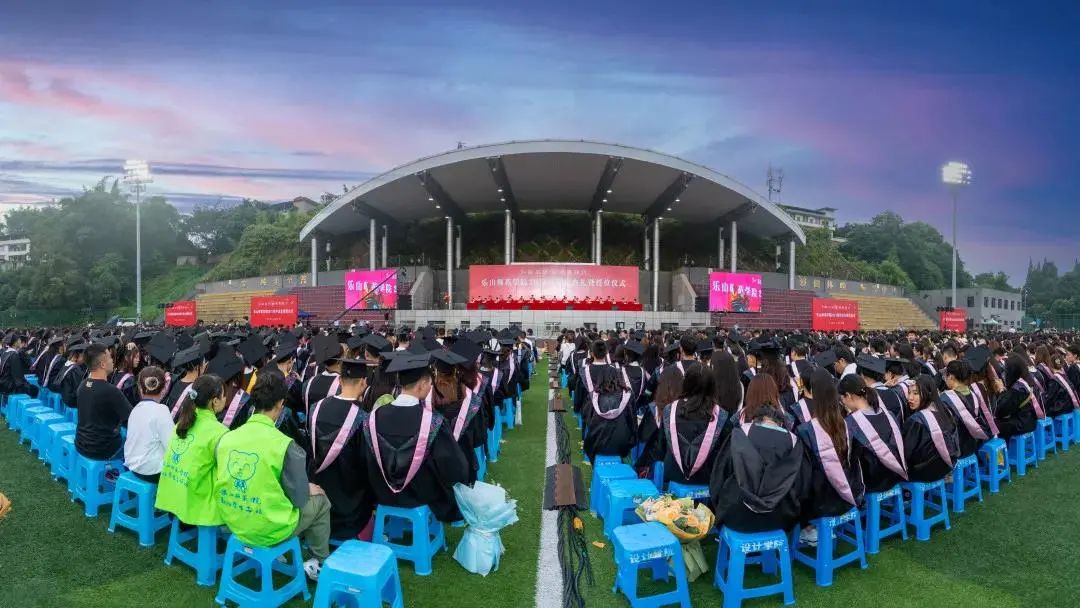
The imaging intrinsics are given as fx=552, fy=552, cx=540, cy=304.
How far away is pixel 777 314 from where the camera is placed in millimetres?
28875

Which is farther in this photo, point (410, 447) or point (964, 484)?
point (964, 484)

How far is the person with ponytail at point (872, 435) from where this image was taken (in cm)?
363

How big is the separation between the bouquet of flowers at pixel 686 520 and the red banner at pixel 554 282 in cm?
2335

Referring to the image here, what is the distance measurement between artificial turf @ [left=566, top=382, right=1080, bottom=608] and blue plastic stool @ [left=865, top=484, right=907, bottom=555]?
3.0 inches

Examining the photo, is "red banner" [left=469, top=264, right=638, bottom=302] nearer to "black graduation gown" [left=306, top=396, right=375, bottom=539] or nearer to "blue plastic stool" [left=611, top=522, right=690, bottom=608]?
"black graduation gown" [left=306, top=396, right=375, bottom=539]

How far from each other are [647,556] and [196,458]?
256 cm

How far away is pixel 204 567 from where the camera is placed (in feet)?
11.1

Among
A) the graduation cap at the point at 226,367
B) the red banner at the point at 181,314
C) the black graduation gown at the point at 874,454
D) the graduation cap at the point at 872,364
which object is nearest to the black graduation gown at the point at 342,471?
the graduation cap at the point at 226,367

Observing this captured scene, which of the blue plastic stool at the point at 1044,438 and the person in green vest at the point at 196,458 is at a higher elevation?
the person in green vest at the point at 196,458

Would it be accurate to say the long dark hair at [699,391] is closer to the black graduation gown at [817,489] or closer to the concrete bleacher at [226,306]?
the black graduation gown at [817,489]

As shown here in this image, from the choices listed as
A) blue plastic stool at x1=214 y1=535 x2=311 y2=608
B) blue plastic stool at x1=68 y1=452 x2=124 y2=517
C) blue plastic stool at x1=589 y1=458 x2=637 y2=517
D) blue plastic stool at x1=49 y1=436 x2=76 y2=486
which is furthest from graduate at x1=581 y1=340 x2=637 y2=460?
blue plastic stool at x1=49 y1=436 x2=76 y2=486

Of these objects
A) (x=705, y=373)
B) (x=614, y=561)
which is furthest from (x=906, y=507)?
(x=614, y=561)

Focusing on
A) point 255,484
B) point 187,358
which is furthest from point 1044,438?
point 187,358

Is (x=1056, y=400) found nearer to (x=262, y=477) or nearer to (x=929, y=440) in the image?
(x=929, y=440)
